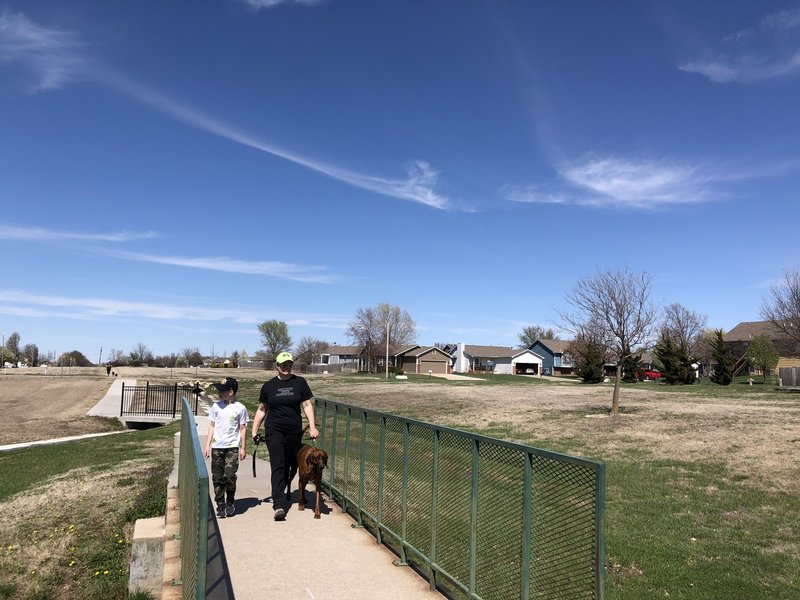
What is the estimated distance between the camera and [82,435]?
2358cm

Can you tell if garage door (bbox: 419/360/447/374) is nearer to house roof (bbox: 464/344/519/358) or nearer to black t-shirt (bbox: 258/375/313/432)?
house roof (bbox: 464/344/519/358)

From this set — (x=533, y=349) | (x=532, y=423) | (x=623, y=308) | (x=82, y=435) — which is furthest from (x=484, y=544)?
(x=533, y=349)

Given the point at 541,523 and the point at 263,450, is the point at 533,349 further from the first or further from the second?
the point at 541,523

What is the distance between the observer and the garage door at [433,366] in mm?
91312

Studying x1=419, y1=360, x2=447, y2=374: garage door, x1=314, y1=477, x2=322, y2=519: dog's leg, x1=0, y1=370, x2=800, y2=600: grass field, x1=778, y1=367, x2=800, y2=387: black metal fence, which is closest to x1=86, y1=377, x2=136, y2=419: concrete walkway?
x1=0, y1=370, x2=800, y2=600: grass field

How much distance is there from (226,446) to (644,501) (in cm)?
638

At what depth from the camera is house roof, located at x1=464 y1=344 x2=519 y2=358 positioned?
10406cm

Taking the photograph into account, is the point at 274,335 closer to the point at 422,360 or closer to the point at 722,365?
the point at 422,360

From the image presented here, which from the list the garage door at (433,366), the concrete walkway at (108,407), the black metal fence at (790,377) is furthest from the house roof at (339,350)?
the black metal fence at (790,377)

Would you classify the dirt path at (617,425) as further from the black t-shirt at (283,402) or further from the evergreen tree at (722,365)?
the evergreen tree at (722,365)

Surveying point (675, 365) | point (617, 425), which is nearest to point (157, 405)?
point (617, 425)

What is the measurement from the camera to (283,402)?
7.42 m

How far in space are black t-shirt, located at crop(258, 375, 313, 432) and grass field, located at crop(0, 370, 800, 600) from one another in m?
2.87

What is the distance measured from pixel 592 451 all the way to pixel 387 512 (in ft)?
30.1
